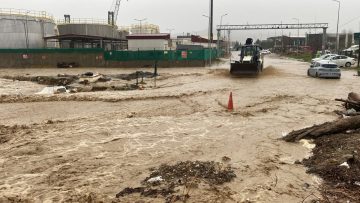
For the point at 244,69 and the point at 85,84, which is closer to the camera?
the point at 85,84

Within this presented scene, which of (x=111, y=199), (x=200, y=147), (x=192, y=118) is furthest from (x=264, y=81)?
(x=111, y=199)

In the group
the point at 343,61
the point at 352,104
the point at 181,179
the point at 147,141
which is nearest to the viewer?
the point at 181,179

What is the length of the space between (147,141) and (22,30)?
54010 millimetres

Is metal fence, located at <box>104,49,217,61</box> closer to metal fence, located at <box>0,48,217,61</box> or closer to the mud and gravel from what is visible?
metal fence, located at <box>0,48,217,61</box>

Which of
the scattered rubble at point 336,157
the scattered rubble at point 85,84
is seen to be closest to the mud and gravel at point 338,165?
the scattered rubble at point 336,157

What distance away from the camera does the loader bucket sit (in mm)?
33500

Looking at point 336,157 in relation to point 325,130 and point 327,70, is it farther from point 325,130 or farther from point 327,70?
point 327,70

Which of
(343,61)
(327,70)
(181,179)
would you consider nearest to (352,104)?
(181,179)

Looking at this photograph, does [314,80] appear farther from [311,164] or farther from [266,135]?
[311,164]

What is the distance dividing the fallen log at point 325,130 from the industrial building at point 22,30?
55180mm

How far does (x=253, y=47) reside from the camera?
3547 cm

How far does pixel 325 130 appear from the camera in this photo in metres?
12.8

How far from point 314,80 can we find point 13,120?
23.3 metres

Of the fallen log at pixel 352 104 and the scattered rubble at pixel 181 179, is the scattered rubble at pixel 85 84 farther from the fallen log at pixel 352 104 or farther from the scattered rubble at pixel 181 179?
the scattered rubble at pixel 181 179
